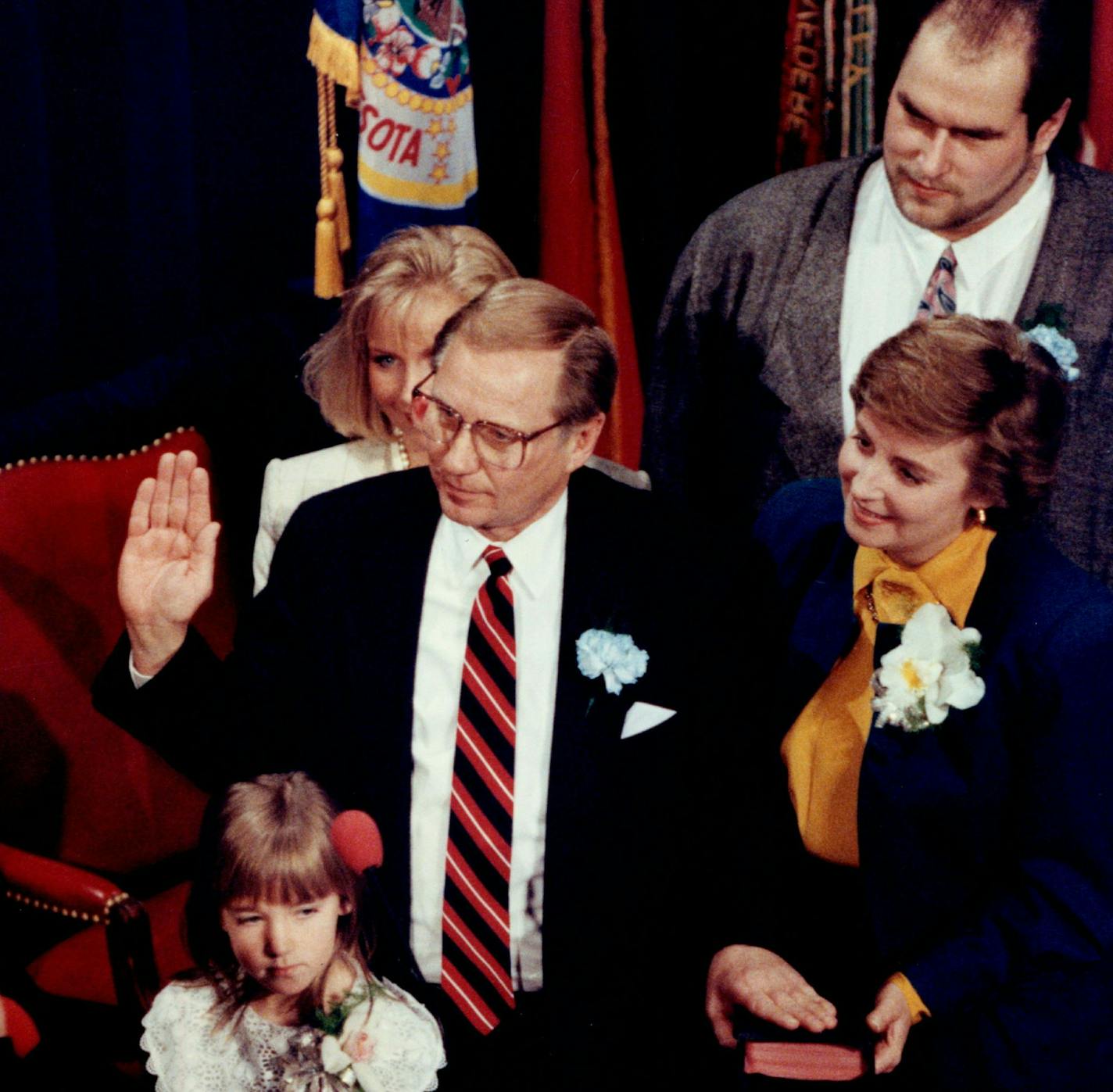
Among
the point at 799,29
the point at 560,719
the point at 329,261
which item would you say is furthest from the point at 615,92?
the point at 560,719

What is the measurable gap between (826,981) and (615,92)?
1.94 m

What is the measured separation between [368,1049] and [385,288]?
1209mm

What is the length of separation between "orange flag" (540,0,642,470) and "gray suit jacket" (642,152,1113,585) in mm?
416

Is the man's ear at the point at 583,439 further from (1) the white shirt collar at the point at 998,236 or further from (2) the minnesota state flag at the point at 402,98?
(2) the minnesota state flag at the point at 402,98

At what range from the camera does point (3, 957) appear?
249cm

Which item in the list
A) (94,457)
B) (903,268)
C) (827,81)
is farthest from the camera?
(827,81)

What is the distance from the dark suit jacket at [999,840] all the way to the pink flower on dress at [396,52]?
4.44 feet

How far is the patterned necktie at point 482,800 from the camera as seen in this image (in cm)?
210

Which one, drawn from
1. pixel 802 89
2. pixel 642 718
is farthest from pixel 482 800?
pixel 802 89

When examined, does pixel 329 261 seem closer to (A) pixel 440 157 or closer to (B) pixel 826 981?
(A) pixel 440 157

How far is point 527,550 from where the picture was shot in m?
2.15

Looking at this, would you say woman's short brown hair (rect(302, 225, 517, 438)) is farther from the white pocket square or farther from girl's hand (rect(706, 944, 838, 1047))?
girl's hand (rect(706, 944, 838, 1047))

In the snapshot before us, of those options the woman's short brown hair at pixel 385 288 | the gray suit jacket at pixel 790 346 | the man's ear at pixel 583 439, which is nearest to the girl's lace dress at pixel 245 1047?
the man's ear at pixel 583 439

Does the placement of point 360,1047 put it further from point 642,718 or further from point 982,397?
point 982,397
